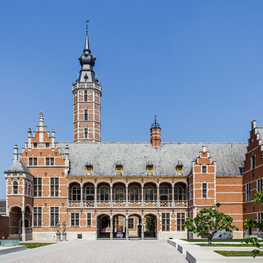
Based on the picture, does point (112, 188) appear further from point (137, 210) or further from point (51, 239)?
point (51, 239)

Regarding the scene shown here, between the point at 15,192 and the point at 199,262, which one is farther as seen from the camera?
the point at 15,192

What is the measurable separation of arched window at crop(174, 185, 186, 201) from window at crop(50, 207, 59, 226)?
14.0 meters

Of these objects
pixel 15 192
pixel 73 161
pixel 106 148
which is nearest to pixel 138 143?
pixel 106 148

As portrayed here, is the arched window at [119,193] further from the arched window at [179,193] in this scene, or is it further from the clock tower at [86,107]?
the clock tower at [86,107]

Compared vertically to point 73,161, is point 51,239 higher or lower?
lower

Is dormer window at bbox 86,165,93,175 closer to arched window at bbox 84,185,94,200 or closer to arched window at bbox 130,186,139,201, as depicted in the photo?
arched window at bbox 84,185,94,200

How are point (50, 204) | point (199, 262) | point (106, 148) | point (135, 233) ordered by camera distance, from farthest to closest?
1. point (135, 233)
2. point (106, 148)
3. point (50, 204)
4. point (199, 262)

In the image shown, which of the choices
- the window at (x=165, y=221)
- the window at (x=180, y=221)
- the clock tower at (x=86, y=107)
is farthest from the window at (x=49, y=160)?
the clock tower at (x=86, y=107)

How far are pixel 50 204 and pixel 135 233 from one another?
25.8 metres

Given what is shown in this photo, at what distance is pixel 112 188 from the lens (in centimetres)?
5119

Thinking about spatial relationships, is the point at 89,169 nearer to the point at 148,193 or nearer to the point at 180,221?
the point at 148,193

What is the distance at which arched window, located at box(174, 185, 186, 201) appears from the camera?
5125cm

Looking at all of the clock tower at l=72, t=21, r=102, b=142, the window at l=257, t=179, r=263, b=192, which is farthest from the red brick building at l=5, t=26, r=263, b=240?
the clock tower at l=72, t=21, r=102, b=142

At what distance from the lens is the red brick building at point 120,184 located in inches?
1869
